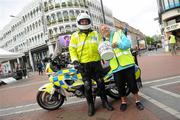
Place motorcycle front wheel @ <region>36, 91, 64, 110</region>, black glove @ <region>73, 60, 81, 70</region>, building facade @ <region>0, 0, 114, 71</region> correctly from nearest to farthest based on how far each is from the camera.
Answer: black glove @ <region>73, 60, 81, 70</region> < motorcycle front wheel @ <region>36, 91, 64, 110</region> < building facade @ <region>0, 0, 114, 71</region>

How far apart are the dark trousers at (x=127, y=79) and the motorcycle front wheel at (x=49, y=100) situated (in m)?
1.72

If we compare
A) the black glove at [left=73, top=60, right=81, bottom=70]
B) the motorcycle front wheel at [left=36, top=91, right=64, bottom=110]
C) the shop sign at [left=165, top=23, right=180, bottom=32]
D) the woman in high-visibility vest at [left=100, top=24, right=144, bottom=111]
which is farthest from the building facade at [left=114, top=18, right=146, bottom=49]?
the black glove at [left=73, top=60, right=81, bottom=70]

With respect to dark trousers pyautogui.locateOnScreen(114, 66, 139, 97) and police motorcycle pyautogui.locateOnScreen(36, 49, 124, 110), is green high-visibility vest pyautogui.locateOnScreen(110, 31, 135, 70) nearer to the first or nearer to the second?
dark trousers pyautogui.locateOnScreen(114, 66, 139, 97)

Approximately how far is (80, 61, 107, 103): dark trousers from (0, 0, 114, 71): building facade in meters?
48.1

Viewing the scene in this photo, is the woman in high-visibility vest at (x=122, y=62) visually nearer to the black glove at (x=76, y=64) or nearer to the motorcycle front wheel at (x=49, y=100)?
the black glove at (x=76, y=64)

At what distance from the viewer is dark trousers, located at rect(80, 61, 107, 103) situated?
18.2ft

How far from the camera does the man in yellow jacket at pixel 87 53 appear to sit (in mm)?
5551

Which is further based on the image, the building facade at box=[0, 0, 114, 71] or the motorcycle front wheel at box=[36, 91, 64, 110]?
the building facade at box=[0, 0, 114, 71]

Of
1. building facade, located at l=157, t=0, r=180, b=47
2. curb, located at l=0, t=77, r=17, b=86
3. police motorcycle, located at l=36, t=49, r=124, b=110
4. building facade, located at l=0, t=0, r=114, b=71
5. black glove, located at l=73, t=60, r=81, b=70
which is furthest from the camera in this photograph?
building facade, located at l=0, t=0, r=114, b=71

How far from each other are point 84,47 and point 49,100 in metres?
1.80

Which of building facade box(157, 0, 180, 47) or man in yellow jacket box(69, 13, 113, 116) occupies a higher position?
building facade box(157, 0, 180, 47)

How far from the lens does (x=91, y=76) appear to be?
5.70 m

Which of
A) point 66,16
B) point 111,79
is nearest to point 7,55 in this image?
point 111,79

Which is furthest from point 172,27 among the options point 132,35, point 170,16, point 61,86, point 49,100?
point 132,35
